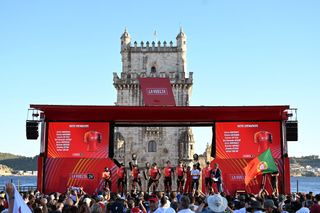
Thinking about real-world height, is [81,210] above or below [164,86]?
below

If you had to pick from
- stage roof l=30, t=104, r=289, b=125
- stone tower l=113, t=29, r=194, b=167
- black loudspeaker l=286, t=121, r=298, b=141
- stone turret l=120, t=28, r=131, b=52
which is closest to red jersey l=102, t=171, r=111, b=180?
stage roof l=30, t=104, r=289, b=125

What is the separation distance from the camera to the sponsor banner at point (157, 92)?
→ 32625 mm

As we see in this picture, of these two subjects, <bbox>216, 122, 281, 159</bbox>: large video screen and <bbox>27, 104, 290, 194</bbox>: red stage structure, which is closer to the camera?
<bbox>27, 104, 290, 194</bbox>: red stage structure

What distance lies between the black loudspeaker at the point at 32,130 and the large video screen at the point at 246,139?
10.8 m

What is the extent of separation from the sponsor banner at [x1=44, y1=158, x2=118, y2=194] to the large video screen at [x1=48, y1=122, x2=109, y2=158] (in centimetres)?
38

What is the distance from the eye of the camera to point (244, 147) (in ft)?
85.5

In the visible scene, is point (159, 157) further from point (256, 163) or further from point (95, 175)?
point (256, 163)

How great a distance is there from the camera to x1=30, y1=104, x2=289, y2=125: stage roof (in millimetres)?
25188

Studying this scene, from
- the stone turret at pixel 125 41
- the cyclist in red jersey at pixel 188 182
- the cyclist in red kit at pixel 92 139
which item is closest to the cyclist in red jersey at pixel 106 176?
the cyclist in red kit at pixel 92 139

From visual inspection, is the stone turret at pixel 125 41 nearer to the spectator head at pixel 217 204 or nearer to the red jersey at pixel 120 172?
the red jersey at pixel 120 172

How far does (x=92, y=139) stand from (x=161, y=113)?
4533 millimetres

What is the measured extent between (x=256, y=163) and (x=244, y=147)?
654cm

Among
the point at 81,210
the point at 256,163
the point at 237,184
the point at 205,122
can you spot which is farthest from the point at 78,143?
the point at 81,210

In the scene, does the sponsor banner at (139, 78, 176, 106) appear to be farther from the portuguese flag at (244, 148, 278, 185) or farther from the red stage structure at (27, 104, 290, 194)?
the portuguese flag at (244, 148, 278, 185)
